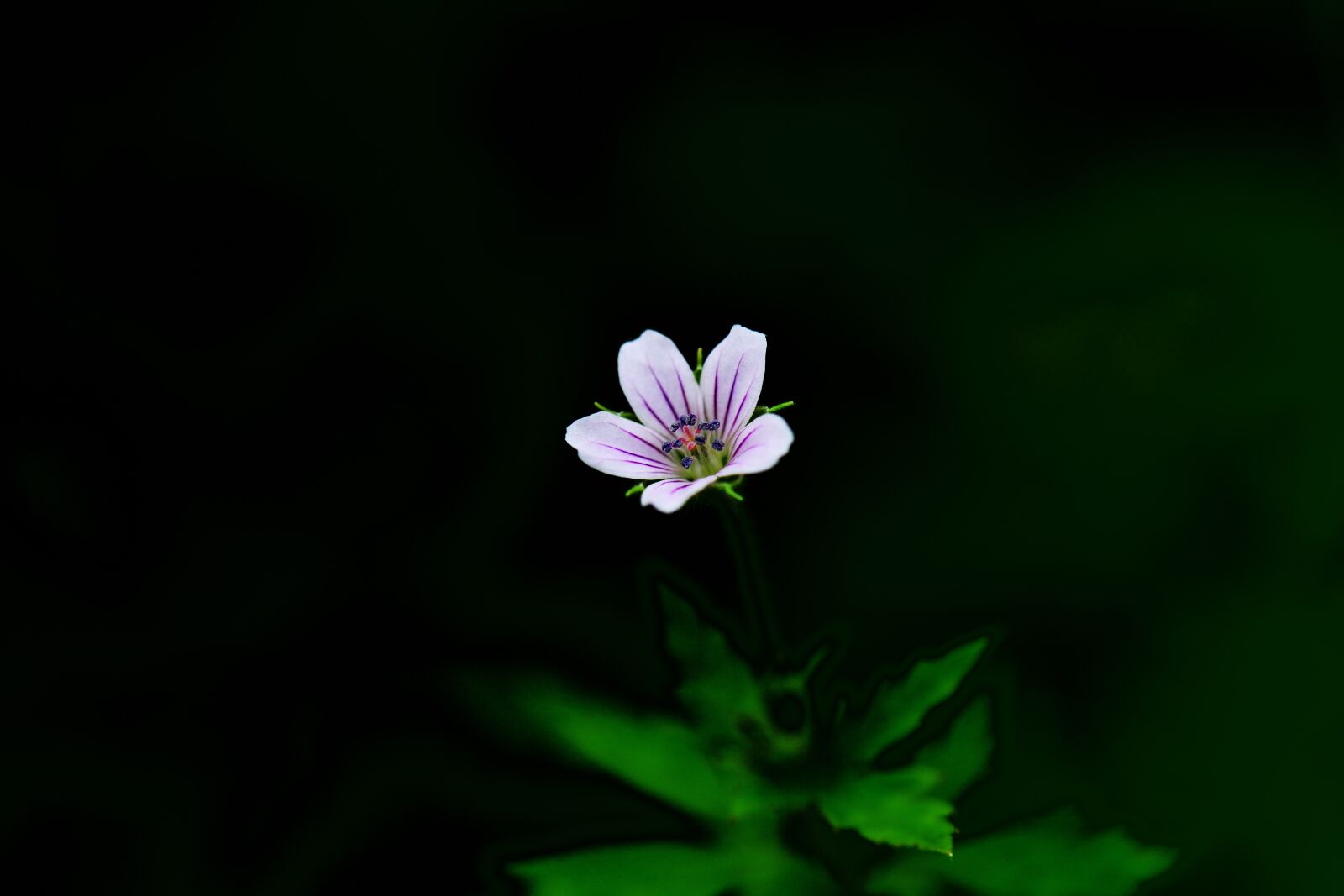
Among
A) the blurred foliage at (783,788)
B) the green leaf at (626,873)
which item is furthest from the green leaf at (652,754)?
the green leaf at (626,873)

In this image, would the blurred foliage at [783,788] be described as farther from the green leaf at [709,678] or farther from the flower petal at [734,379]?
the flower petal at [734,379]

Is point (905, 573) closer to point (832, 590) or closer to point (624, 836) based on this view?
point (832, 590)

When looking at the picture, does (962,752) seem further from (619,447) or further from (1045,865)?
(619,447)

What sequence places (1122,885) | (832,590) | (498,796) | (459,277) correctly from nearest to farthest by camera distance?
(1122,885) → (498,796) → (832,590) → (459,277)

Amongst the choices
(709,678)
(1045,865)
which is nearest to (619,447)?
(709,678)

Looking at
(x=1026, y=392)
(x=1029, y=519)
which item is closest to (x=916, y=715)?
(x=1029, y=519)

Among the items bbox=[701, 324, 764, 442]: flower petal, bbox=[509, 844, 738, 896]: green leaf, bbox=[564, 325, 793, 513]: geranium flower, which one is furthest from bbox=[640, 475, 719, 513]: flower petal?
bbox=[509, 844, 738, 896]: green leaf

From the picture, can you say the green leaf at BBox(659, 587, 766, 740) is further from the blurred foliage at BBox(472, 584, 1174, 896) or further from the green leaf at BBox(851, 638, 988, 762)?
the green leaf at BBox(851, 638, 988, 762)
